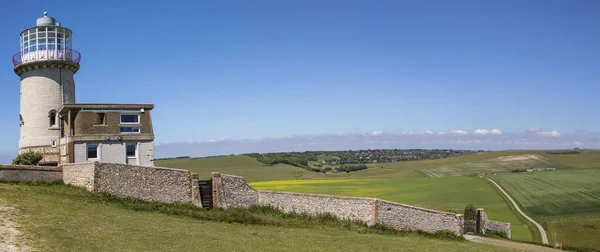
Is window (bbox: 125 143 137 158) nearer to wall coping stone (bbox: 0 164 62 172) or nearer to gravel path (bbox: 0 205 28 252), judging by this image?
wall coping stone (bbox: 0 164 62 172)

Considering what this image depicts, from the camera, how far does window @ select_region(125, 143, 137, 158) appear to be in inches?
1147

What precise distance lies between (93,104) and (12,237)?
52.6ft

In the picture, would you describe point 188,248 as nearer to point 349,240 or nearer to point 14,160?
point 349,240

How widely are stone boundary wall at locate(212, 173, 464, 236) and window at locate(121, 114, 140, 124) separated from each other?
6283 millimetres

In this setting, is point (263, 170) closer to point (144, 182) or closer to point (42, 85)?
point (42, 85)

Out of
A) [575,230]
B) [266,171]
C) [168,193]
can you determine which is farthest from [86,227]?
[266,171]

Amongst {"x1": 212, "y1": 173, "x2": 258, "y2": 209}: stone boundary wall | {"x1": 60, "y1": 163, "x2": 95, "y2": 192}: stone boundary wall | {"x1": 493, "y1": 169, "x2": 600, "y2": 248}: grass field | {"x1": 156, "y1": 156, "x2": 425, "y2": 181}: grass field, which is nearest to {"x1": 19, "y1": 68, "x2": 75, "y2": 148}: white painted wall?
{"x1": 60, "y1": 163, "x2": 95, "y2": 192}: stone boundary wall

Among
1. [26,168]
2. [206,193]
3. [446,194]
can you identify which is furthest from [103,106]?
[446,194]

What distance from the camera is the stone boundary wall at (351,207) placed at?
2770 cm

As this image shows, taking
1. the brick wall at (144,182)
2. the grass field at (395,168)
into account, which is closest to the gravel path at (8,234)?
the brick wall at (144,182)

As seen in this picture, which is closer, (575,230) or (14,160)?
(14,160)

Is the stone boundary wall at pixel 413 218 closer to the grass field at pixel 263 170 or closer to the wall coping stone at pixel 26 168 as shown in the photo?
the wall coping stone at pixel 26 168

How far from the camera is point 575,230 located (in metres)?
36.2

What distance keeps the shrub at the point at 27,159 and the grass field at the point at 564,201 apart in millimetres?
35898
